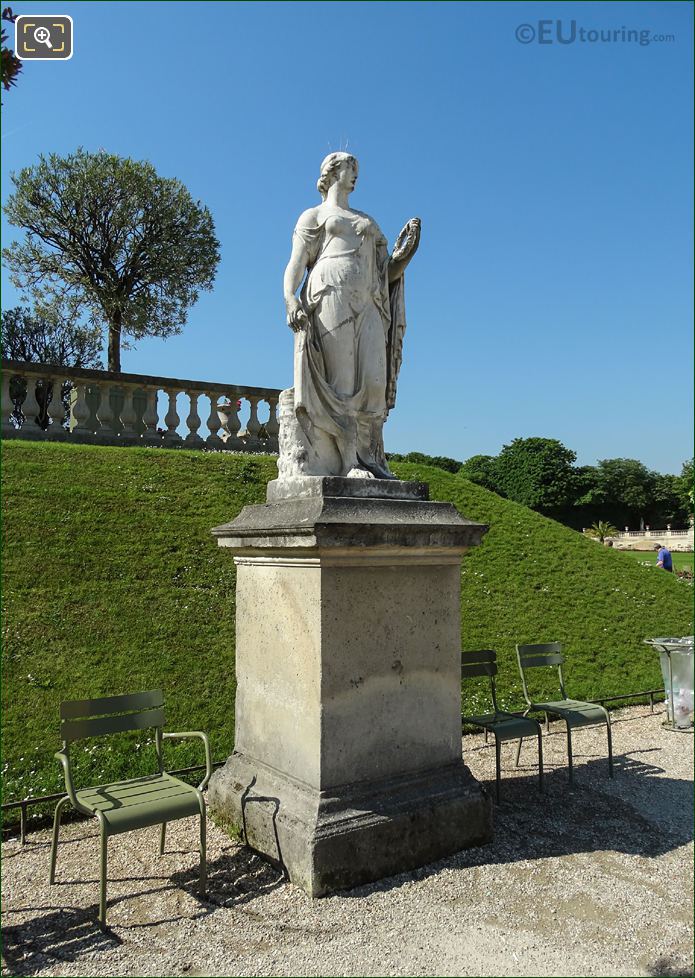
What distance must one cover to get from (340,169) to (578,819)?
4.98m

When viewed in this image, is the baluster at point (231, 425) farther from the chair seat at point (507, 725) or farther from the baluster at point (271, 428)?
the chair seat at point (507, 725)

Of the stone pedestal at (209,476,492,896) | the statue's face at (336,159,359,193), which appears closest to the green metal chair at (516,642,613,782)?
the stone pedestal at (209,476,492,896)

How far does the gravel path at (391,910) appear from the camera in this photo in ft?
10.8

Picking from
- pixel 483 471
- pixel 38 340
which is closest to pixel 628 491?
→ pixel 483 471

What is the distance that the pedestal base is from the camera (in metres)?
3.97

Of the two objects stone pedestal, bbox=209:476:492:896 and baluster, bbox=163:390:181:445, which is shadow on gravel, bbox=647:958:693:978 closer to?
stone pedestal, bbox=209:476:492:896

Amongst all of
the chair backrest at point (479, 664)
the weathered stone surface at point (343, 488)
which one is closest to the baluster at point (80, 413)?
the weathered stone surface at point (343, 488)

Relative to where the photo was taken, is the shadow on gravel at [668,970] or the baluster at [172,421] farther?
the baluster at [172,421]

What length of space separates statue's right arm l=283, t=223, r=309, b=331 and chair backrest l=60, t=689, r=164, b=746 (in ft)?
8.70

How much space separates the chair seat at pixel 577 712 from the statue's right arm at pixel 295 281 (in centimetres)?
396

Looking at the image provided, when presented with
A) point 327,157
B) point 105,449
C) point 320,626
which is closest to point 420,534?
point 320,626

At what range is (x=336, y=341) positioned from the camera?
4766 millimetres

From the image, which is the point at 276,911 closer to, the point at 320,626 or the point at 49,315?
the point at 320,626

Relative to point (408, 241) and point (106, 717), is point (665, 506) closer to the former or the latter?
point (408, 241)
